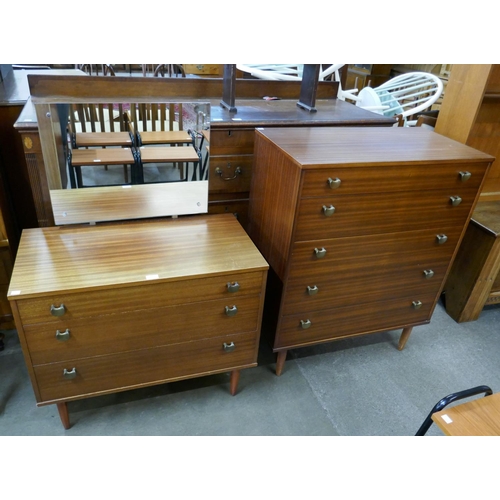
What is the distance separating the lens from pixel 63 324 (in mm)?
1306

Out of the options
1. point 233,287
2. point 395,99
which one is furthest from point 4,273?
point 395,99

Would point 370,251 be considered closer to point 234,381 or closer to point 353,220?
point 353,220

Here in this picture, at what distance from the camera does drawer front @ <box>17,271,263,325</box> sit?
126 cm

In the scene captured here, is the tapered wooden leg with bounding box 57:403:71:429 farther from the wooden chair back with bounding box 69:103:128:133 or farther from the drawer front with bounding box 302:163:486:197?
the drawer front with bounding box 302:163:486:197

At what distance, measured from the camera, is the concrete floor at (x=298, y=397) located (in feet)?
5.30

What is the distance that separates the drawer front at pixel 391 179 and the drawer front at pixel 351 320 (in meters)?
0.55

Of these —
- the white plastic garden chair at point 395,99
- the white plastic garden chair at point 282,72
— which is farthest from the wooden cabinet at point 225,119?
the white plastic garden chair at point 395,99

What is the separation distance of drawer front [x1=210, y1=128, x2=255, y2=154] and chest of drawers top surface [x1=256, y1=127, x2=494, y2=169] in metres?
0.09

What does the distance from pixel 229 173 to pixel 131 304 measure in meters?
0.72

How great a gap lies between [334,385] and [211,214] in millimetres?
944

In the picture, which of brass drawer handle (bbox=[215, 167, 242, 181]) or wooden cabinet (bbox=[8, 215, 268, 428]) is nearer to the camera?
wooden cabinet (bbox=[8, 215, 268, 428])

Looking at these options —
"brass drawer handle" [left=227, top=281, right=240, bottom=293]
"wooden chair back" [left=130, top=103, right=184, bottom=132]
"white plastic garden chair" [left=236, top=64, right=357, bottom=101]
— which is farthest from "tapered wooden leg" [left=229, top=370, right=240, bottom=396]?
"white plastic garden chair" [left=236, top=64, right=357, bottom=101]

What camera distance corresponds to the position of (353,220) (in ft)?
5.04

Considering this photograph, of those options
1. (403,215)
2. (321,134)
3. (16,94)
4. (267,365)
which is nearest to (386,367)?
(267,365)
